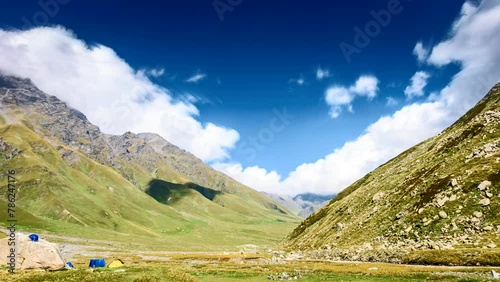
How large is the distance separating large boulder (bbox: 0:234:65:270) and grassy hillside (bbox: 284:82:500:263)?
65.2 metres

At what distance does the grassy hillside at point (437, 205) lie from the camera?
7119 cm

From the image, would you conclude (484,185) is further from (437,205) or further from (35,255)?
(35,255)

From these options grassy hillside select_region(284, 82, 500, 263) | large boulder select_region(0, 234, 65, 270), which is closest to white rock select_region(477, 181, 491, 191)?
grassy hillside select_region(284, 82, 500, 263)

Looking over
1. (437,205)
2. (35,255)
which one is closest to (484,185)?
(437,205)

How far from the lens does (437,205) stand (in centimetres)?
8175

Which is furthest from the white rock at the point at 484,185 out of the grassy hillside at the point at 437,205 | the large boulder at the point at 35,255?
the large boulder at the point at 35,255

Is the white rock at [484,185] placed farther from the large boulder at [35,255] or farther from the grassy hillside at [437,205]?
the large boulder at [35,255]

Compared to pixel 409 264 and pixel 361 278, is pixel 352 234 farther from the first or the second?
pixel 361 278

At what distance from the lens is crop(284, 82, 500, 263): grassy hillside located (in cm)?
7119

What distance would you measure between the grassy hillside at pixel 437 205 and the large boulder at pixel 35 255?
214ft

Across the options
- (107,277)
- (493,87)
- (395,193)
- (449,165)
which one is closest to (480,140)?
(449,165)

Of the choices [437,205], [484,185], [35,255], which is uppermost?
[484,185]

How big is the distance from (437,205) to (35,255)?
81.2 m

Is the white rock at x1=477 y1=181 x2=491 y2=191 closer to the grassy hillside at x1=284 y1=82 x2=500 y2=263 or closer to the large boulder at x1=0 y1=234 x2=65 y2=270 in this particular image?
the grassy hillside at x1=284 y1=82 x2=500 y2=263
